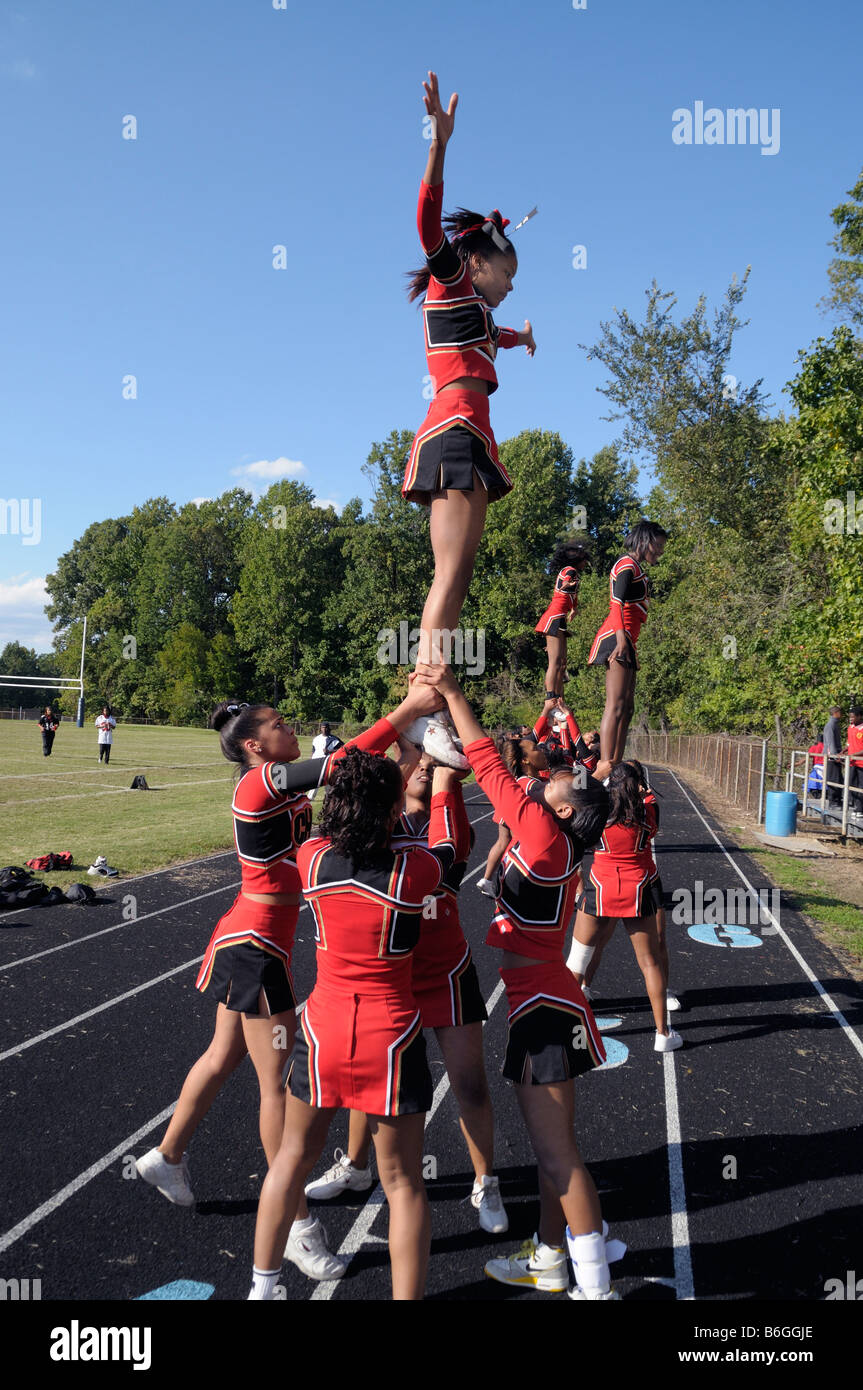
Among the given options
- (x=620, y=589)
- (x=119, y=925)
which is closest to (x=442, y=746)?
(x=620, y=589)

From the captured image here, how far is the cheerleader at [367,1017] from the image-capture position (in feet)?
9.11

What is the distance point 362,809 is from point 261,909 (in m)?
1.39

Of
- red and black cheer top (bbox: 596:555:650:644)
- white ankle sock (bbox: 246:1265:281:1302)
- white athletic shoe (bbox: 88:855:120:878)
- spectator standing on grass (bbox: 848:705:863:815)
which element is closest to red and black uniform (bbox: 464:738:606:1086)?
white ankle sock (bbox: 246:1265:281:1302)

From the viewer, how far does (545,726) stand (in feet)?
34.9

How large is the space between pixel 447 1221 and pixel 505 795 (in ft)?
7.30

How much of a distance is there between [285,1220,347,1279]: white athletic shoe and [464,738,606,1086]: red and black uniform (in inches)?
44.6

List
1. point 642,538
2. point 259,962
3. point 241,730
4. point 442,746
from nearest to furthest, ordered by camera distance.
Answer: point 442,746 → point 259,962 → point 241,730 → point 642,538

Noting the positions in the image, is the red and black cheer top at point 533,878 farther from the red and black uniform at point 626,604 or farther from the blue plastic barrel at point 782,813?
the blue plastic barrel at point 782,813

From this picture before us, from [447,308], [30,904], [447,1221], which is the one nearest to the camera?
[447,308]

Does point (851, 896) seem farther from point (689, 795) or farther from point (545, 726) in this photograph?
point (689, 795)

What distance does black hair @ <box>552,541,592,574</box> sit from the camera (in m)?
7.76

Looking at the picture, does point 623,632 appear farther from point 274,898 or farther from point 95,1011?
point 95,1011

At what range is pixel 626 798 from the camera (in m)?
6.01
